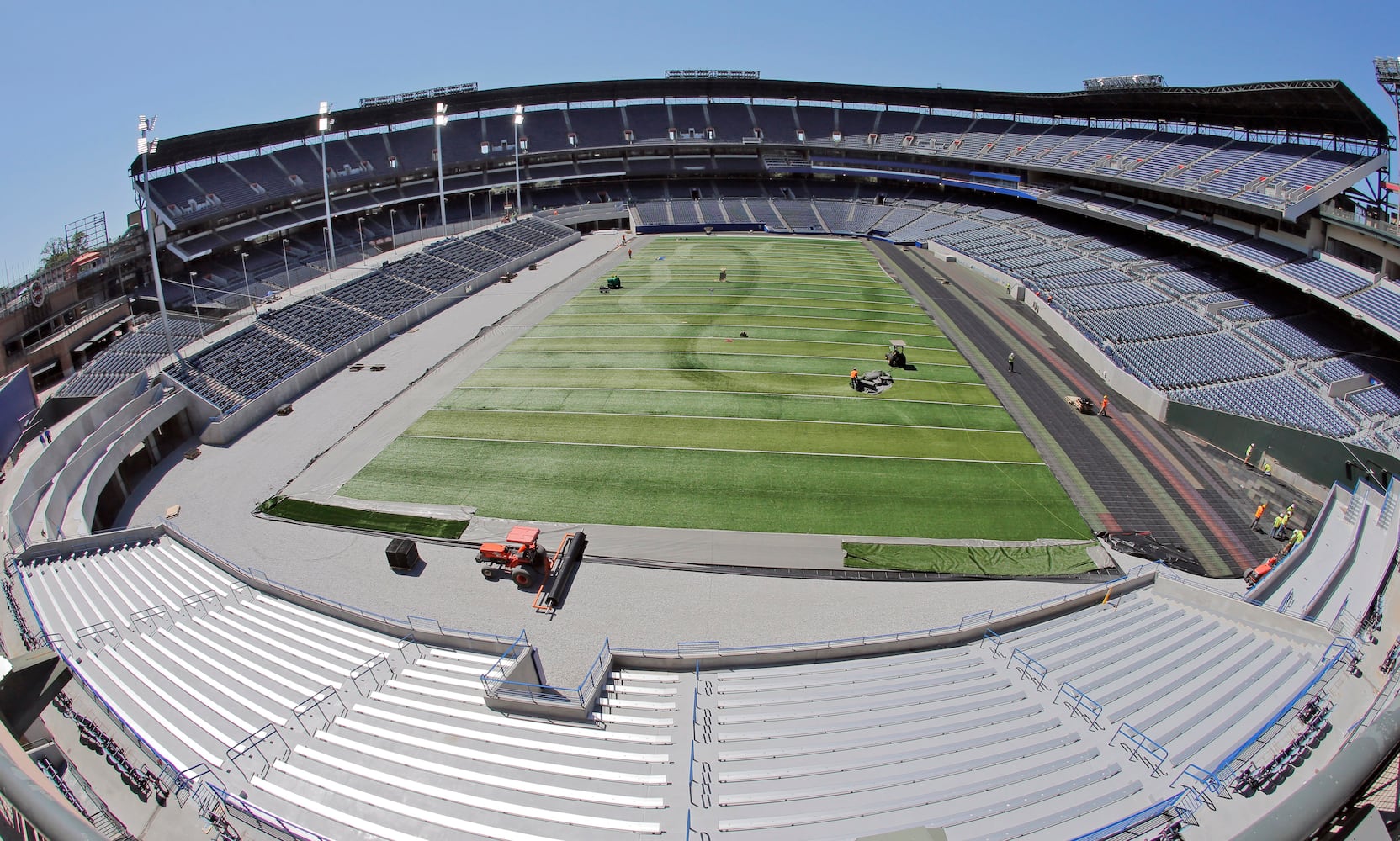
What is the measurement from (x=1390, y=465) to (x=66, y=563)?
3224 cm

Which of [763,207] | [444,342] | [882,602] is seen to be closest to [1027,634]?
[882,602]

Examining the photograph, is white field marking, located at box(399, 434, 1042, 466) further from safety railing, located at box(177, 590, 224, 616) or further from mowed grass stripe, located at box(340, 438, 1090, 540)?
safety railing, located at box(177, 590, 224, 616)

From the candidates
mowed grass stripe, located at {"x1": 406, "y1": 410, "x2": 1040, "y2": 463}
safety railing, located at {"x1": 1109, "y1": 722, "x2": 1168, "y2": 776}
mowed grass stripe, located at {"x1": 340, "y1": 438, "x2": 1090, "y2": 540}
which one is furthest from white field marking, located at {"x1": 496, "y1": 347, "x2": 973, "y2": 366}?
safety railing, located at {"x1": 1109, "y1": 722, "x2": 1168, "y2": 776}

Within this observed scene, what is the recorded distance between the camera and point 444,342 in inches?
1352

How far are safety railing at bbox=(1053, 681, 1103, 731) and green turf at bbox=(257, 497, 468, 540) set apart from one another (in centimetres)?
1469

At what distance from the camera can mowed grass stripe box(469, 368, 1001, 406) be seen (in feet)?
89.5

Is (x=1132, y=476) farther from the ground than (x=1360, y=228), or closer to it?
closer to it

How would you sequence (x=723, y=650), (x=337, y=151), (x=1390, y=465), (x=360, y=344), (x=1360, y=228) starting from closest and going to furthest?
1. (x=723, y=650)
2. (x=1390, y=465)
3. (x=1360, y=228)
4. (x=360, y=344)
5. (x=337, y=151)

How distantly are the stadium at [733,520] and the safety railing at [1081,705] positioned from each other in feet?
0.21

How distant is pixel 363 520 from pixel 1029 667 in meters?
17.2

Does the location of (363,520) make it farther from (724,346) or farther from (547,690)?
(724,346)

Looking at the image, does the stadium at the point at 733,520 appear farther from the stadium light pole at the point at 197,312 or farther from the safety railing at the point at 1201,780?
the stadium light pole at the point at 197,312

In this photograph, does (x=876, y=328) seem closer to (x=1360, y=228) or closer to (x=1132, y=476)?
(x=1132, y=476)

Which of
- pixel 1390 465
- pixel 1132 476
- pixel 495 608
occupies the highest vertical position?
pixel 1390 465
